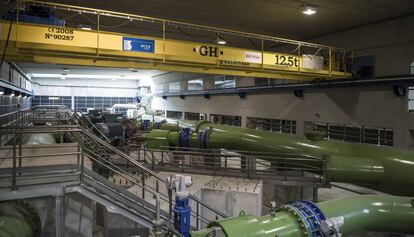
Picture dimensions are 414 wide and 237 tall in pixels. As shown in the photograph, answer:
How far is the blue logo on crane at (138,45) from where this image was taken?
658 cm

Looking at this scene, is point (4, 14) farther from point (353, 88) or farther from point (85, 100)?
point (85, 100)

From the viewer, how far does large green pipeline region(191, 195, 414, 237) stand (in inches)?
127

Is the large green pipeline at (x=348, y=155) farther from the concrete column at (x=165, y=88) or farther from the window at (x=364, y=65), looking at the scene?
the concrete column at (x=165, y=88)

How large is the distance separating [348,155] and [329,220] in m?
4.76

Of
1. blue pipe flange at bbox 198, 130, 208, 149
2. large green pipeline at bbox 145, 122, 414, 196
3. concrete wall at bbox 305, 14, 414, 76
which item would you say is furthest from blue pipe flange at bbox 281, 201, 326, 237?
concrete wall at bbox 305, 14, 414, 76

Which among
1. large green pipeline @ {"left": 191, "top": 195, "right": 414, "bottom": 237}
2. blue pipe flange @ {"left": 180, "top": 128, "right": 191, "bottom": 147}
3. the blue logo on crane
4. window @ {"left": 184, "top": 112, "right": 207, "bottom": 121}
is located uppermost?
the blue logo on crane

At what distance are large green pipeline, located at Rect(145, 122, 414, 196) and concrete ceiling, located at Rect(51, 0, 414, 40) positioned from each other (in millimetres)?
4095

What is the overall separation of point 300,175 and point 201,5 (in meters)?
6.06

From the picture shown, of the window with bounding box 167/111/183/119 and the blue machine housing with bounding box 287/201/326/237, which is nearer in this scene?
the blue machine housing with bounding box 287/201/326/237

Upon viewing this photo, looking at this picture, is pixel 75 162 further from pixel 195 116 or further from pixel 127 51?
pixel 195 116

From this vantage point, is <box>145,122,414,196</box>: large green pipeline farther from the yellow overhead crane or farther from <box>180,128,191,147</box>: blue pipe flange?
the yellow overhead crane

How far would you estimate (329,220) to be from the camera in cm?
324

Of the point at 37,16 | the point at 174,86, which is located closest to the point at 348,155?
the point at 37,16

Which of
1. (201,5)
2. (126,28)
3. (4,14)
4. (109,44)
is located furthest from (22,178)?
(126,28)
